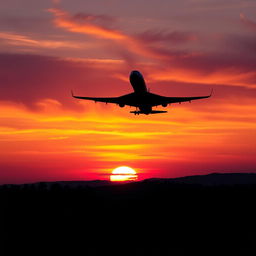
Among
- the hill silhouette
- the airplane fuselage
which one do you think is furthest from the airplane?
the hill silhouette

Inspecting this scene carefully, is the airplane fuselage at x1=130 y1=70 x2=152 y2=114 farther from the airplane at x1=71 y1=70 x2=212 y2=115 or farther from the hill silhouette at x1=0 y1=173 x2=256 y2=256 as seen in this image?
the hill silhouette at x1=0 y1=173 x2=256 y2=256

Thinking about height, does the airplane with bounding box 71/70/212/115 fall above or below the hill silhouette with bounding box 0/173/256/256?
above

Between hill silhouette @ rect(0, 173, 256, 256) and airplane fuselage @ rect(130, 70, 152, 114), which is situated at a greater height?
airplane fuselage @ rect(130, 70, 152, 114)

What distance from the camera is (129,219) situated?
16938cm

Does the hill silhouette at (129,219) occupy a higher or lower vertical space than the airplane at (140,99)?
lower

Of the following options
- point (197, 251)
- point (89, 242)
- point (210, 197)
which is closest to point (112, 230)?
point (89, 242)

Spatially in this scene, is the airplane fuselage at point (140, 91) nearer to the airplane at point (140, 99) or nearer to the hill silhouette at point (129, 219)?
the airplane at point (140, 99)

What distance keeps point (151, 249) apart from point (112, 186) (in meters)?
38.8

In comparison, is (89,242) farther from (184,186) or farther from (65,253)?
(184,186)

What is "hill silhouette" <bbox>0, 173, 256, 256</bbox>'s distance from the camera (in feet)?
527

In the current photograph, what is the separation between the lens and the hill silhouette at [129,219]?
161 m

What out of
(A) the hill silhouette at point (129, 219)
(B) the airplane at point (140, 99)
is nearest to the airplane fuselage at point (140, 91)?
(B) the airplane at point (140, 99)

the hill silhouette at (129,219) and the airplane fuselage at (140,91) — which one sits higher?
the airplane fuselage at (140,91)

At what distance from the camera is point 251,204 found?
613 ft
